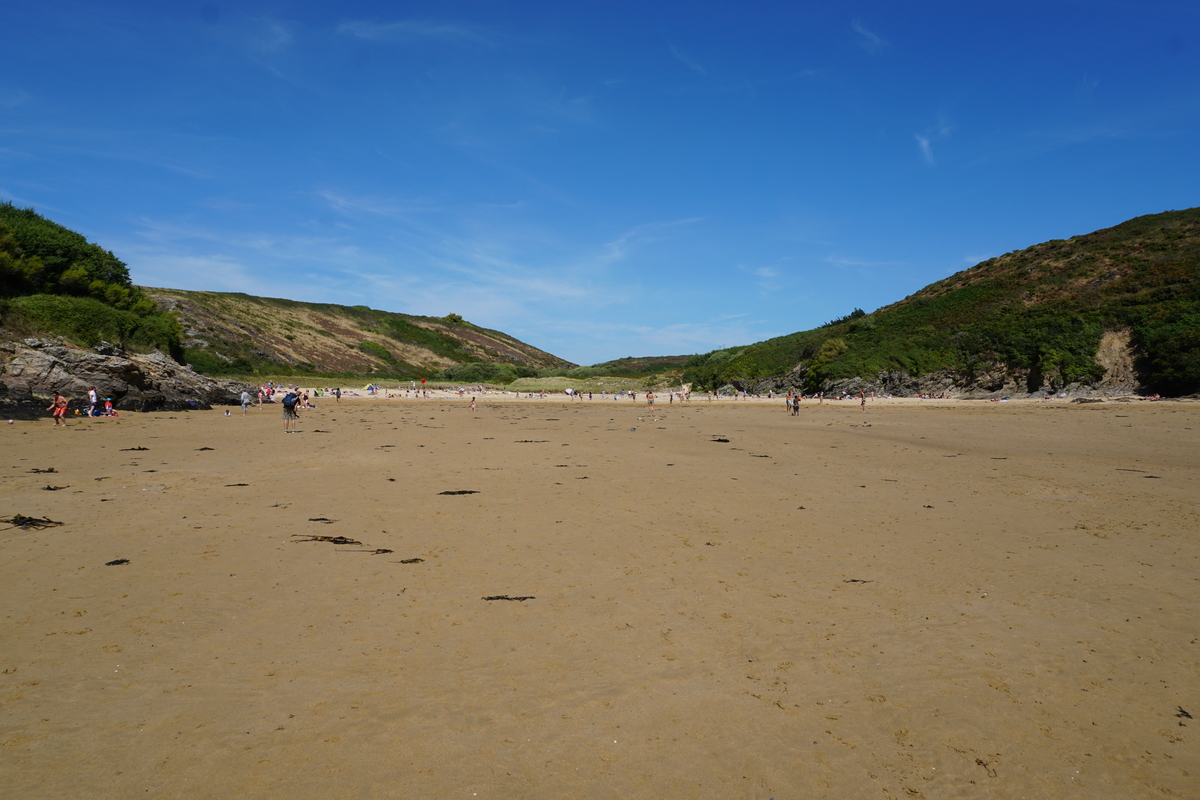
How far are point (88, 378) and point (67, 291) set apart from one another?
38.9 ft

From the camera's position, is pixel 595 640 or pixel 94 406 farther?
pixel 94 406

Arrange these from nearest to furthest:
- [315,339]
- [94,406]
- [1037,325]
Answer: [94,406] → [1037,325] → [315,339]

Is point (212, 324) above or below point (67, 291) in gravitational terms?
above

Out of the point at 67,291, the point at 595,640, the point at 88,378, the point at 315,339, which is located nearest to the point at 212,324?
the point at 315,339

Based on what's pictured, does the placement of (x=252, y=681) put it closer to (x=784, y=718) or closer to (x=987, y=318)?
(x=784, y=718)

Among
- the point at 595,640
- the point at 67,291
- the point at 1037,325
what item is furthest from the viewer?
the point at 1037,325

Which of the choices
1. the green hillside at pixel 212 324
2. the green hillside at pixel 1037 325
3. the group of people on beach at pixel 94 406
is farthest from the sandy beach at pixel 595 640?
the green hillside at pixel 1037 325

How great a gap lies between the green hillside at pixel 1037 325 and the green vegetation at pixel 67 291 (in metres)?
46.4

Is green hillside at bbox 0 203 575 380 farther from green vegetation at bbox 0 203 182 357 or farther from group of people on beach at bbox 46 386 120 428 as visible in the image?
group of people on beach at bbox 46 386 120 428

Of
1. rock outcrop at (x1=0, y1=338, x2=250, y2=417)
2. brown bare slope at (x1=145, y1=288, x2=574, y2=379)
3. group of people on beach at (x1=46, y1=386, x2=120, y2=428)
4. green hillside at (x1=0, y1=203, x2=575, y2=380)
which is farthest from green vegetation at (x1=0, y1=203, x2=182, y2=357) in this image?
brown bare slope at (x1=145, y1=288, x2=574, y2=379)

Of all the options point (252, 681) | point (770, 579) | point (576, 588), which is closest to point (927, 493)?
point (770, 579)

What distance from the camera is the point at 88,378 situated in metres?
25.5

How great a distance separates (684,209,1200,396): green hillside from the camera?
36312mm

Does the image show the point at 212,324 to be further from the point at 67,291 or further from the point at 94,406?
the point at 94,406
